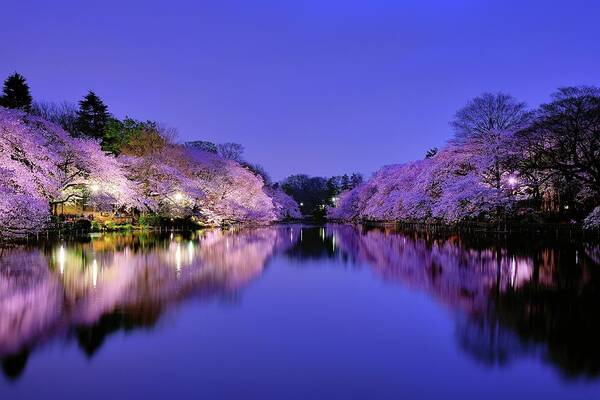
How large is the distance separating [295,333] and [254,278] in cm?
702

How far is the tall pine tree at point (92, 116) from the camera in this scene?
212 feet

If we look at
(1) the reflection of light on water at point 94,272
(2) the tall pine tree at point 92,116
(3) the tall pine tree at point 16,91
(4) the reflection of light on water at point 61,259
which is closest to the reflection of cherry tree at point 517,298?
(1) the reflection of light on water at point 94,272

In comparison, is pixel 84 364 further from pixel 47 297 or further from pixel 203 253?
pixel 203 253

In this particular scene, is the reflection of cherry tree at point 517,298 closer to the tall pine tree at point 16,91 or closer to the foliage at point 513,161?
the foliage at point 513,161

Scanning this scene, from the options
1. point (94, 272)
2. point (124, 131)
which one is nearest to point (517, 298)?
point (94, 272)

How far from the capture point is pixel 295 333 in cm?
862

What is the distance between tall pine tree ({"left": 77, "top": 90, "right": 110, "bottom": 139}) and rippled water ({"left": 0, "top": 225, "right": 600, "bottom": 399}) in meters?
53.2

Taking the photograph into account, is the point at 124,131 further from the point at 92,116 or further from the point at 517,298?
the point at 517,298

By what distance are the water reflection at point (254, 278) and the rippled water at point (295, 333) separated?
56mm

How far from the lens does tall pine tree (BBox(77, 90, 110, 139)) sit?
6469 centimetres

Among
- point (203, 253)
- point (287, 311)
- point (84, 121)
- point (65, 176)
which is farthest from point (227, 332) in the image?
point (84, 121)

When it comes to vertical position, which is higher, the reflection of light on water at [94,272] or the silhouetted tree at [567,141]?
the silhouetted tree at [567,141]

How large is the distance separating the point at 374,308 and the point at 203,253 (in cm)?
1277

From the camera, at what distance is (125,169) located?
4044 centimetres
